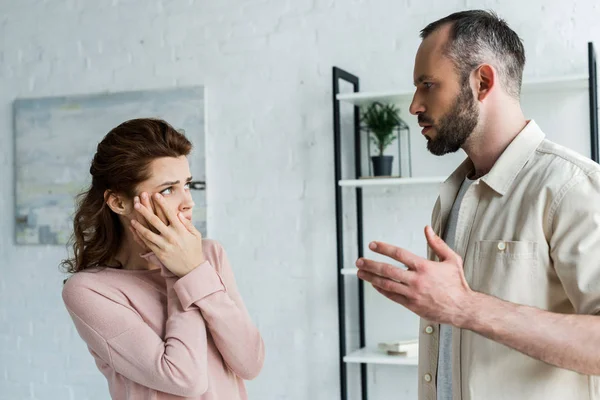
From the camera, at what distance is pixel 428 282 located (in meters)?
1.09

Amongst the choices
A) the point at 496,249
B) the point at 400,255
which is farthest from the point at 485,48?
the point at 400,255

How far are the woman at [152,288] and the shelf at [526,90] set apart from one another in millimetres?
1148

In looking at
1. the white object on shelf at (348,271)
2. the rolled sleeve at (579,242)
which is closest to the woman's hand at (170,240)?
the rolled sleeve at (579,242)

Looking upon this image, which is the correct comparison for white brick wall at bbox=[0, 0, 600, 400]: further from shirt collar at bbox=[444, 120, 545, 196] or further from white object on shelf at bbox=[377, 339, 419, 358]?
shirt collar at bbox=[444, 120, 545, 196]

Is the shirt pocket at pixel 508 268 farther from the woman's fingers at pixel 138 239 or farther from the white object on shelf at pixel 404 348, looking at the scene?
the white object on shelf at pixel 404 348

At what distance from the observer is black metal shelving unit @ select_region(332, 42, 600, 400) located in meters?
2.43

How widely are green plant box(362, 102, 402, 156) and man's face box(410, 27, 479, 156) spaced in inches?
53.7

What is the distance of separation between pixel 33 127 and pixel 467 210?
277 cm

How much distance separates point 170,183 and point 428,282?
2.67ft

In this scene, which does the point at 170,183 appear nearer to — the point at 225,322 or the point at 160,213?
the point at 160,213

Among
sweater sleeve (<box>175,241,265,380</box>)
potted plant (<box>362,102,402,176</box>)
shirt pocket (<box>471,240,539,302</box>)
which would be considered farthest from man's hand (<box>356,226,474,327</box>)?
potted plant (<box>362,102,402,176</box>)

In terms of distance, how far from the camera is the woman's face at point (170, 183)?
5.54ft

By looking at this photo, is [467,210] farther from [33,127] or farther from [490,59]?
[33,127]

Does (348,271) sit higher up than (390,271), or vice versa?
(390,271)
